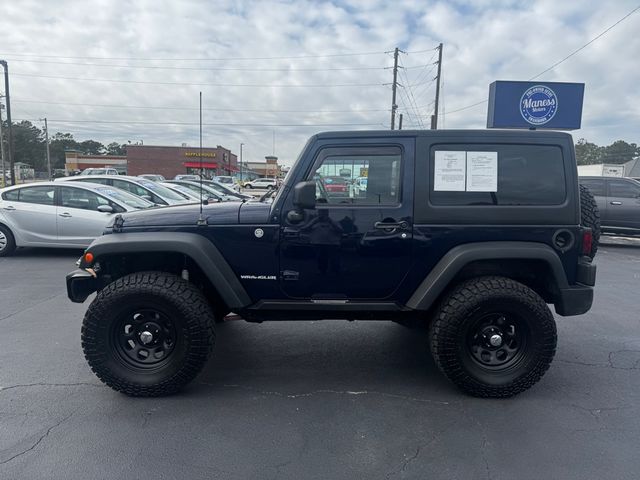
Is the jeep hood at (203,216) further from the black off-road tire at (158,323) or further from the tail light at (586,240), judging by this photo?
the tail light at (586,240)

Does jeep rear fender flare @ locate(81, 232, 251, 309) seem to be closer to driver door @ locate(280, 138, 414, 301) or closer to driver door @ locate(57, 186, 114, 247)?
driver door @ locate(280, 138, 414, 301)

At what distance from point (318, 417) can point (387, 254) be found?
4.23 feet

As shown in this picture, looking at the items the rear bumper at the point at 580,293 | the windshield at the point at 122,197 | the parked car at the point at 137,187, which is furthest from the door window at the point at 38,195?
the rear bumper at the point at 580,293

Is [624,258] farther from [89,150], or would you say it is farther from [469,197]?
[89,150]

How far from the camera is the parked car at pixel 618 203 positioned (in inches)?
425

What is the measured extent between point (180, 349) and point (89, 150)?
392ft

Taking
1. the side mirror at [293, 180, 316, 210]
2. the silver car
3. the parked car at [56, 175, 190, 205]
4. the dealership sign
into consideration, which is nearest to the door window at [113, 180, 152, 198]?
the parked car at [56, 175, 190, 205]

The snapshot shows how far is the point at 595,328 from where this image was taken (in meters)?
4.94

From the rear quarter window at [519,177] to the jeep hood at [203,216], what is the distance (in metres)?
1.40

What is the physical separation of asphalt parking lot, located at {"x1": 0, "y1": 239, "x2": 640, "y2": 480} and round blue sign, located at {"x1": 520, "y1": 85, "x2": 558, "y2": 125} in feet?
42.0

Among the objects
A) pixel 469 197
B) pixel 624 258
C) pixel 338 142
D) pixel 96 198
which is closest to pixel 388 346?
pixel 469 197

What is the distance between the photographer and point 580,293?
131 inches

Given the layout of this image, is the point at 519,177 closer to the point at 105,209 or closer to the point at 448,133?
the point at 448,133

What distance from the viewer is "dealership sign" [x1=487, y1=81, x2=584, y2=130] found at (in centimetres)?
1520
